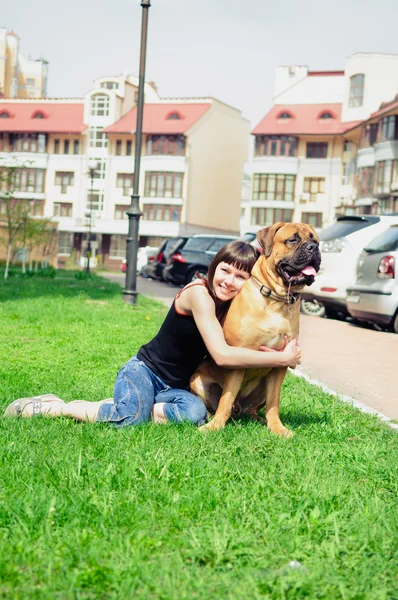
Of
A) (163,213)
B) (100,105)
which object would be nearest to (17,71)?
(100,105)

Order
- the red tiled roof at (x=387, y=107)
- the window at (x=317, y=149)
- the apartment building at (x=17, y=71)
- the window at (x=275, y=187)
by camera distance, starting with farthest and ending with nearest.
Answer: the apartment building at (x=17, y=71), the window at (x=275, y=187), the window at (x=317, y=149), the red tiled roof at (x=387, y=107)

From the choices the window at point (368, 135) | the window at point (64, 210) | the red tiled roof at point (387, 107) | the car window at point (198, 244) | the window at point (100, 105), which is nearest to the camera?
the car window at point (198, 244)

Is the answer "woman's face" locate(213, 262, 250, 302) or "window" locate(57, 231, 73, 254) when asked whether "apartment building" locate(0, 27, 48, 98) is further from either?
"woman's face" locate(213, 262, 250, 302)

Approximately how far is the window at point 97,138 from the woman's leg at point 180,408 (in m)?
73.2

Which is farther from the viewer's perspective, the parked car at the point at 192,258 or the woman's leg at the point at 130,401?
Answer: the parked car at the point at 192,258

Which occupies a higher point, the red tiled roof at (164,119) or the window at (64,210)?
the red tiled roof at (164,119)

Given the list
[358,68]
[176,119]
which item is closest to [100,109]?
[176,119]

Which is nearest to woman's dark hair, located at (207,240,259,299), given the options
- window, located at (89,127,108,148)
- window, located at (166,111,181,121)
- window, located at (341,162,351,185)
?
window, located at (341,162,351,185)

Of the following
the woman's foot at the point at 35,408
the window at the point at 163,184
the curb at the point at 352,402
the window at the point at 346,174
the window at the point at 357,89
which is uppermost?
the window at the point at 357,89

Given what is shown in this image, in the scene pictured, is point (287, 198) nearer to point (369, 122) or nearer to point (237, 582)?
point (369, 122)

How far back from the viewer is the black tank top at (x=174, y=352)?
582cm

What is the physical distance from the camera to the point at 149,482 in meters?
4.20

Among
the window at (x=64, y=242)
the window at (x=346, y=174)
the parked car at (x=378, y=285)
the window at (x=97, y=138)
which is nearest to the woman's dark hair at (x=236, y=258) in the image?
the parked car at (x=378, y=285)

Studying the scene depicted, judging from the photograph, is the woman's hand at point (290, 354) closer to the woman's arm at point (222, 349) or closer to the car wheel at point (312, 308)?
the woman's arm at point (222, 349)
